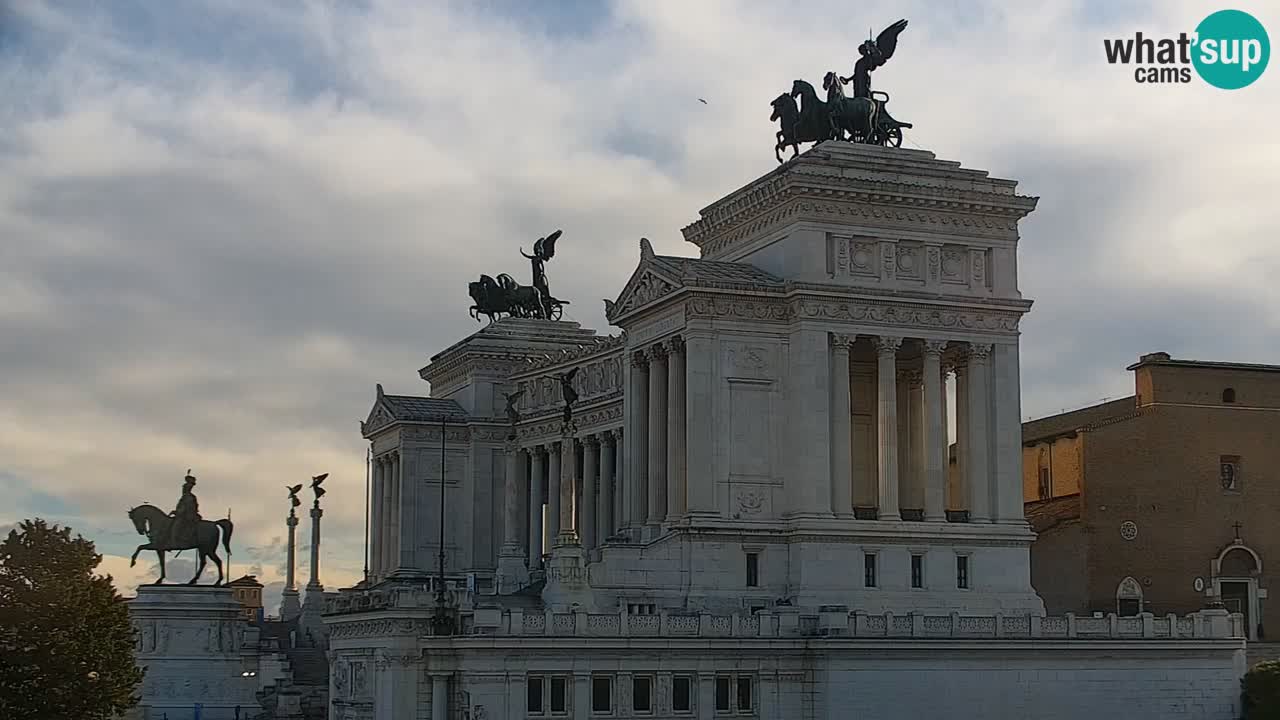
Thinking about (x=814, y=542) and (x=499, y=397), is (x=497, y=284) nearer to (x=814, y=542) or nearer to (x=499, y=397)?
(x=499, y=397)

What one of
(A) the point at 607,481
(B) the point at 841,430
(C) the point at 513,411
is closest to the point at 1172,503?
(B) the point at 841,430

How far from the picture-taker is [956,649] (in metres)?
68.2

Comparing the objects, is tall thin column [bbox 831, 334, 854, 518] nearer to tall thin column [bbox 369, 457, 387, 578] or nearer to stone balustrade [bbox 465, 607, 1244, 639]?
stone balustrade [bbox 465, 607, 1244, 639]

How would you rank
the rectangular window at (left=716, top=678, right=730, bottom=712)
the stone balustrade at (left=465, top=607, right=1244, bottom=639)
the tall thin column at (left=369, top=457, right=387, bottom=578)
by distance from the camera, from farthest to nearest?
the tall thin column at (left=369, top=457, right=387, bottom=578), the rectangular window at (left=716, top=678, right=730, bottom=712), the stone balustrade at (left=465, top=607, right=1244, bottom=639)

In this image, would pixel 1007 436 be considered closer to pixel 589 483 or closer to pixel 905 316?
pixel 905 316

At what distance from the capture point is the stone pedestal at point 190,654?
9594 centimetres

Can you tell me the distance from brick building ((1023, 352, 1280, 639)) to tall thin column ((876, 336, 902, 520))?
16.9 m

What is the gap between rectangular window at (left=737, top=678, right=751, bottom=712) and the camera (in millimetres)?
66500

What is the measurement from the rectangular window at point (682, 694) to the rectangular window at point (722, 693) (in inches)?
39.0

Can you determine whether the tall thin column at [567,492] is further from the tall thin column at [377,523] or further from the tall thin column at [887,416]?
the tall thin column at [377,523]

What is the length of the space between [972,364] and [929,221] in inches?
236

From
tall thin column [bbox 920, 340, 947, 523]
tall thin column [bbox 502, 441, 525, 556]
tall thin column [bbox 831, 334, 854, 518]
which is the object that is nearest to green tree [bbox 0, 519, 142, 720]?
tall thin column [bbox 831, 334, 854, 518]

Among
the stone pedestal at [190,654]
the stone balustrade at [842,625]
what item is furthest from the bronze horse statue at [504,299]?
the stone balustrade at [842,625]

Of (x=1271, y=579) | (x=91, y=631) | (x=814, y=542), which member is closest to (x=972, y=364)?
(x=814, y=542)
